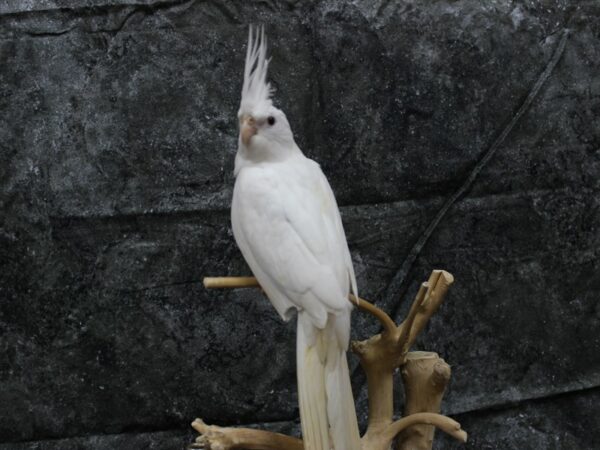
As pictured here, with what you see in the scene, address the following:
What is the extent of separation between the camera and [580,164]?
2639 millimetres

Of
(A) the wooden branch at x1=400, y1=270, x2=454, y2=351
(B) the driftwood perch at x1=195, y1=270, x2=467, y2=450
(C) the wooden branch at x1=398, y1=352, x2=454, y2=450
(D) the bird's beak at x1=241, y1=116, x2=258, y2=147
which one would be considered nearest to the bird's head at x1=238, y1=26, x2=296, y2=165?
(D) the bird's beak at x1=241, y1=116, x2=258, y2=147

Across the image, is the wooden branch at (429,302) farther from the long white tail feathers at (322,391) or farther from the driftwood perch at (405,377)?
the long white tail feathers at (322,391)

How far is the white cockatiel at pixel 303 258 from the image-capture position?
1856 mm

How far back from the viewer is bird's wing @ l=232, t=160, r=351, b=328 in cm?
186

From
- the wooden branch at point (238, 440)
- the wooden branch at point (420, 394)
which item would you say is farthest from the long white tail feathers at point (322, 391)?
the wooden branch at point (420, 394)

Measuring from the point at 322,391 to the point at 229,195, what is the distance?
84cm

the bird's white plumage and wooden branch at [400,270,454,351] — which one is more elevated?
the bird's white plumage

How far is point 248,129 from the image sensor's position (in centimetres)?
196

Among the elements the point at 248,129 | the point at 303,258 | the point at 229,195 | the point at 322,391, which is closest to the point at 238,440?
the point at 322,391

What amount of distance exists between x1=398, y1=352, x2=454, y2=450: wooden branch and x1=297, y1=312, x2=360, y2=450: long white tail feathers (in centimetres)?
24

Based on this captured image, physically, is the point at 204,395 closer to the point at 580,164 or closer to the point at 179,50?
the point at 179,50

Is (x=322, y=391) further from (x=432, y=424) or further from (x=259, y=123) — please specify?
(x=259, y=123)

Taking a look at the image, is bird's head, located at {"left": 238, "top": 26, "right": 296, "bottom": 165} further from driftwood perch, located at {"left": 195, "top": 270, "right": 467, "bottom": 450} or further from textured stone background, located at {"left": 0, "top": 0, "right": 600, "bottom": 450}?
textured stone background, located at {"left": 0, "top": 0, "right": 600, "bottom": 450}

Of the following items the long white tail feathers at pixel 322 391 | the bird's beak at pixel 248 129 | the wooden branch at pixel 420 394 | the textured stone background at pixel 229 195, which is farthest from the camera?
the textured stone background at pixel 229 195
